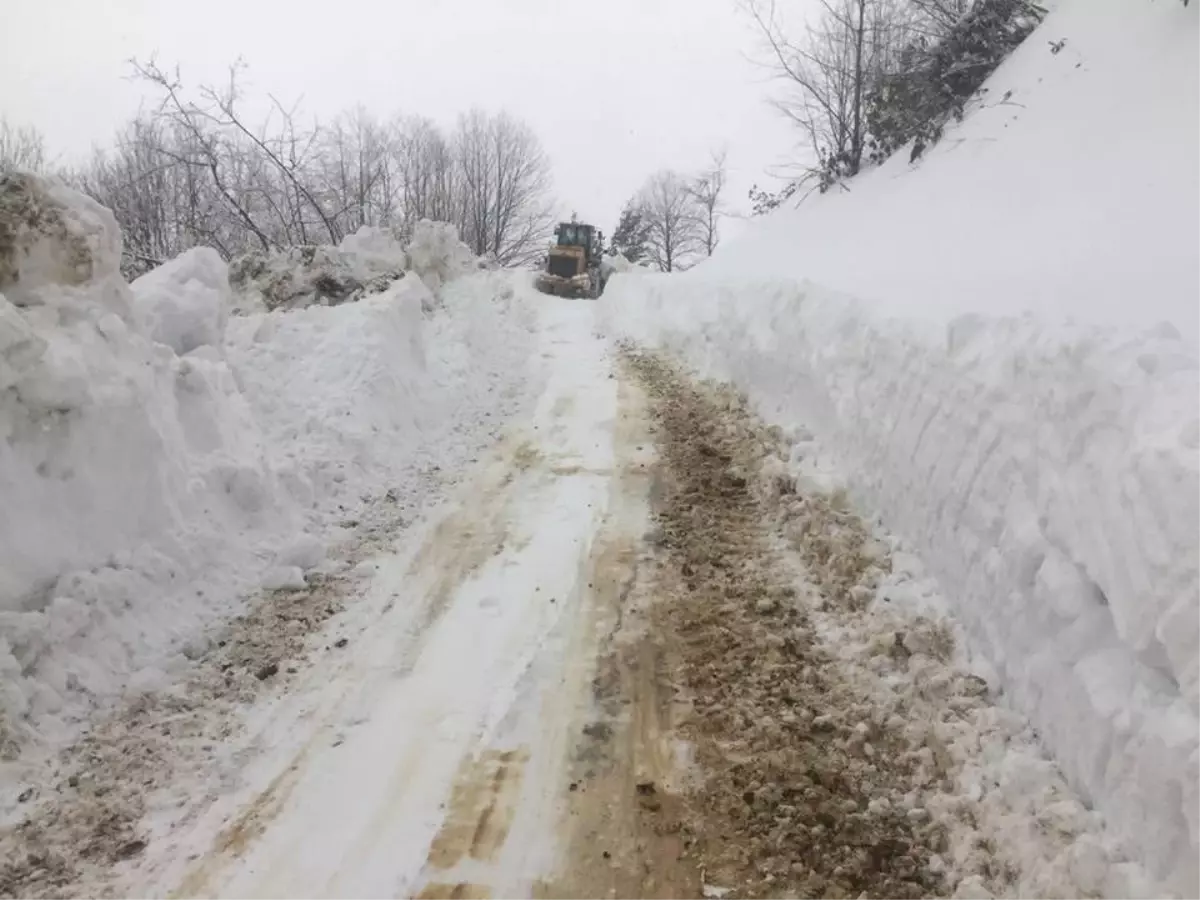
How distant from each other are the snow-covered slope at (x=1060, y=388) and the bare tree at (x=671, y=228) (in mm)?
48402

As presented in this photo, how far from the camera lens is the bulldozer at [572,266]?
32031 mm

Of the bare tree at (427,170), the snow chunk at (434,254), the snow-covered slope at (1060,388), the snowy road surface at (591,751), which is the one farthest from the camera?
the bare tree at (427,170)

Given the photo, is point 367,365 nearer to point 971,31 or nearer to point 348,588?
point 348,588

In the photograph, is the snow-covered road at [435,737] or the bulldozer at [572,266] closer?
the snow-covered road at [435,737]

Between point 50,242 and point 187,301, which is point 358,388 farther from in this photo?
point 50,242

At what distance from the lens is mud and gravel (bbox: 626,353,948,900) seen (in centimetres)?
337

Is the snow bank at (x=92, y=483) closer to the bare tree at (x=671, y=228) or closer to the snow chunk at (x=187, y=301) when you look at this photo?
the snow chunk at (x=187, y=301)

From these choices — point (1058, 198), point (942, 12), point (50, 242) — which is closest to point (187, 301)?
point (50, 242)

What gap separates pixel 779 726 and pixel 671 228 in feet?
196

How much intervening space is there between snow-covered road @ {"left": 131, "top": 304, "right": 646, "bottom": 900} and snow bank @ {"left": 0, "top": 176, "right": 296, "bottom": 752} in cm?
106

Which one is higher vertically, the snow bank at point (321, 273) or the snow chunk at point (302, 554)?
the snow bank at point (321, 273)

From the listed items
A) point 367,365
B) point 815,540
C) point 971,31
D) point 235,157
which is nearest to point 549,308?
point 235,157

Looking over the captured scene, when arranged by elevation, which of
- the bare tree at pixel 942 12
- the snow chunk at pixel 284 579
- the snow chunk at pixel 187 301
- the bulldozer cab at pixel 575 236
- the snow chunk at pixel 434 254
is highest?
the bare tree at pixel 942 12

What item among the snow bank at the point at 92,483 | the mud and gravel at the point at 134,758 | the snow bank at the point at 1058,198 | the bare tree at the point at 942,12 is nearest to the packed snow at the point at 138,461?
the snow bank at the point at 92,483
